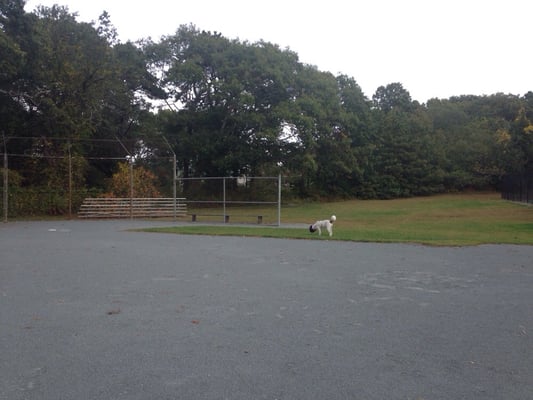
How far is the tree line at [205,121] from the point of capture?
2750 cm

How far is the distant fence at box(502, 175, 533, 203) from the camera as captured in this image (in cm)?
3656

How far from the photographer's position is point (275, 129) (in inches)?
1451

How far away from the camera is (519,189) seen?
39.7m

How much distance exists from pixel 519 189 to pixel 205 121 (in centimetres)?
2516

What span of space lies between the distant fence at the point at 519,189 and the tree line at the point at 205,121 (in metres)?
1.51

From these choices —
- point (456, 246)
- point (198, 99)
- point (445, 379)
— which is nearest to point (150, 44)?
point (198, 99)

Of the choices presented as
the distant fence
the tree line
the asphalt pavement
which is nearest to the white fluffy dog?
the asphalt pavement

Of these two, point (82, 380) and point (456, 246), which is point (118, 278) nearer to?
point (82, 380)

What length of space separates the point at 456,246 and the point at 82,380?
1175 cm

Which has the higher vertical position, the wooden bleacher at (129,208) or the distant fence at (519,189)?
the distant fence at (519,189)

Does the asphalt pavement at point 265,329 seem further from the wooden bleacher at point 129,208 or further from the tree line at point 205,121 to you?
the tree line at point 205,121

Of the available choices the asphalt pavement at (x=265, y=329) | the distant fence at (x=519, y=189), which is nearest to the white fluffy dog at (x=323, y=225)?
the asphalt pavement at (x=265, y=329)

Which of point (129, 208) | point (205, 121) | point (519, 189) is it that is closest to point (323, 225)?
point (129, 208)

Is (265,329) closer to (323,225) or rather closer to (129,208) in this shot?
(323,225)
